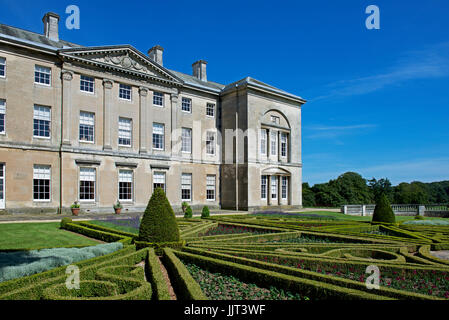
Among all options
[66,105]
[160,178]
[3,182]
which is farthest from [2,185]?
[160,178]

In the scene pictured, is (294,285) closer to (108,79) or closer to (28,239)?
(28,239)

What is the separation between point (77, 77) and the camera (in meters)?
23.5

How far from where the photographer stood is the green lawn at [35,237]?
11000 mm

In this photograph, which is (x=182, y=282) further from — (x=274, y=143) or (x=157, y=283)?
(x=274, y=143)

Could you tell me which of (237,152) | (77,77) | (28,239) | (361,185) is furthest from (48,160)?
(361,185)

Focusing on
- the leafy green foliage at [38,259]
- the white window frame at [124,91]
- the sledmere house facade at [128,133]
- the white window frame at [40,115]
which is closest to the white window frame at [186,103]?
the sledmere house facade at [128,133]

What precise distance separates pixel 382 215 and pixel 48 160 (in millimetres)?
20318

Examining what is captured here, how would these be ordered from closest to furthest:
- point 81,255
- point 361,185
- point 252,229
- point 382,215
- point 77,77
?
point 81,255 < point 252,229 < point 382,215 < point 77,77 < point 361,185

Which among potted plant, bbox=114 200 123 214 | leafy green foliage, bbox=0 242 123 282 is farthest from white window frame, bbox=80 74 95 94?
leafy green foliage, bbox=0 242 123 282

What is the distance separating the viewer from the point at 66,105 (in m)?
22.9

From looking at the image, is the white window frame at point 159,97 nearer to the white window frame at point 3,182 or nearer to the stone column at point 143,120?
the stone column at point 143,120

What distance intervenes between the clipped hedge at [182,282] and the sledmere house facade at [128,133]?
1747 cm

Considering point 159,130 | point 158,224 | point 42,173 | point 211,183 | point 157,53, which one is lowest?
point 158,224

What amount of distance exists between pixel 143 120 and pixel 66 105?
5826 mm
